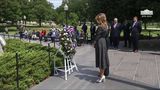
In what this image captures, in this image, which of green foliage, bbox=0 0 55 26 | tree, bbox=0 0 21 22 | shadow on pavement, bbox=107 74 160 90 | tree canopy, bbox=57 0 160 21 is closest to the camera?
shadow on pavement, bbox=107 74 160 90

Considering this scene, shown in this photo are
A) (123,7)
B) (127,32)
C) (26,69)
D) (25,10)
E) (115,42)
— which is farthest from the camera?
(25,10)

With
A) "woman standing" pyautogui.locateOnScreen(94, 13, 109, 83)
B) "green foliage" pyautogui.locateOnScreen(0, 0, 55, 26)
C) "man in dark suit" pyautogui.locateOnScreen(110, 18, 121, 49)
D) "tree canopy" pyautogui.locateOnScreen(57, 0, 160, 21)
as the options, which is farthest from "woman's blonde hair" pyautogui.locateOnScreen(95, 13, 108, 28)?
"green foliage" pyautogui.locateOnScreen(0, 0, 55, 26)

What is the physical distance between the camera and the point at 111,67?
50.6 feet

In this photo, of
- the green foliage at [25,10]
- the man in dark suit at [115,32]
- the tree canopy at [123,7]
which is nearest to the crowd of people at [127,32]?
the man in dark suit at [115,32]

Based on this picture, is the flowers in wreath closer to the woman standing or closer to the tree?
the woman standing

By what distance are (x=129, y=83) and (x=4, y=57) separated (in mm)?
3628

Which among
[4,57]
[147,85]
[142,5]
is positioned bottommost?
[147,85]

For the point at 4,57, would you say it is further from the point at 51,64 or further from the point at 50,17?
the point at 50,17

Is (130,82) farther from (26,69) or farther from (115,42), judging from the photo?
(115,42)

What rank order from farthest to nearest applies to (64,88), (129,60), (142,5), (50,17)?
(50,17), (142,5), (129,60), (64,88)

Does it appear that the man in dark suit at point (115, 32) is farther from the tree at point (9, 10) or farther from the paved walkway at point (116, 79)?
the tree at point (9, 10)

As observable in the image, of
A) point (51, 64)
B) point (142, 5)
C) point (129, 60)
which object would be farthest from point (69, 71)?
point (142, 5)

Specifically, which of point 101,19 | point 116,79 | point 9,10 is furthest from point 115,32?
point 9,10

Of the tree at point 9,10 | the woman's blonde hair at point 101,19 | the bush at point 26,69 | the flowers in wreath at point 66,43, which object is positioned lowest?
the bush at point 26,69
